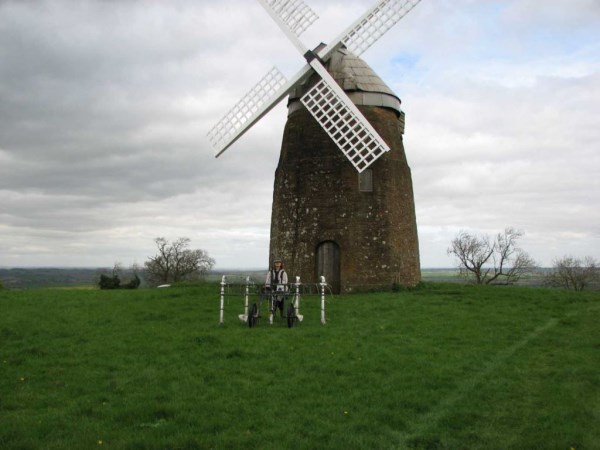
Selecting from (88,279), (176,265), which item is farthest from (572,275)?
(88,279)

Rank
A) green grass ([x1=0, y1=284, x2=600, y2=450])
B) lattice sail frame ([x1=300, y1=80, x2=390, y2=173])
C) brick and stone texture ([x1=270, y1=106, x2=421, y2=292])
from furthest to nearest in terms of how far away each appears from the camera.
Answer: brick and stone texture ([x1=270, y1=106, x2=421, y2=292])
lattice sail frame ([x1=300, y1=80, x2=390, y2=173])
green grass ([x1=0, y1=284, x2=600, y2=450])

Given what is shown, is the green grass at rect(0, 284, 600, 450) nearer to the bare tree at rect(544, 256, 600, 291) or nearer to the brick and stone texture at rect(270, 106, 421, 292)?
the brick and stone texture at rect(270, 106, 421, 292)

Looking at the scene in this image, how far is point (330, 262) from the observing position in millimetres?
20391

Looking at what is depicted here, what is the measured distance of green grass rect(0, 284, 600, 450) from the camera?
6156 millimetres

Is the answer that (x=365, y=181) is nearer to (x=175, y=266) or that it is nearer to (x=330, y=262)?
(x=330, y=262)

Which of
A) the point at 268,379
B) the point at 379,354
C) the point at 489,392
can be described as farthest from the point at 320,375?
the point at 489,392

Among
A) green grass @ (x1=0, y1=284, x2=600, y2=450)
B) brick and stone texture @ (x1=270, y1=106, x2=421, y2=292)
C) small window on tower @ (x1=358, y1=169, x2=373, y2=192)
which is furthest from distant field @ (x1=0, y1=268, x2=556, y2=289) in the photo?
small window on tower @ (x1=358, y1=169, x2=373, y2=192)

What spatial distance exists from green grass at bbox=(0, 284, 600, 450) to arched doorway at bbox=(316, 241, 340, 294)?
206 inches

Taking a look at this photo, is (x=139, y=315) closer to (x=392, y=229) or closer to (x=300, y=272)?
(x=300, y=272)

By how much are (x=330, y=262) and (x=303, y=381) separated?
477 inches

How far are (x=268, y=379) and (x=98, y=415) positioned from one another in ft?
8.27

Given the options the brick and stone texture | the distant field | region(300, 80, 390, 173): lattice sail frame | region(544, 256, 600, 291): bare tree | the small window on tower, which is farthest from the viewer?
region(544, 256, 600, 291): bare tree

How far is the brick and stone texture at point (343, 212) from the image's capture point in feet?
65.8

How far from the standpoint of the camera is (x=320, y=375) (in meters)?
8.60
